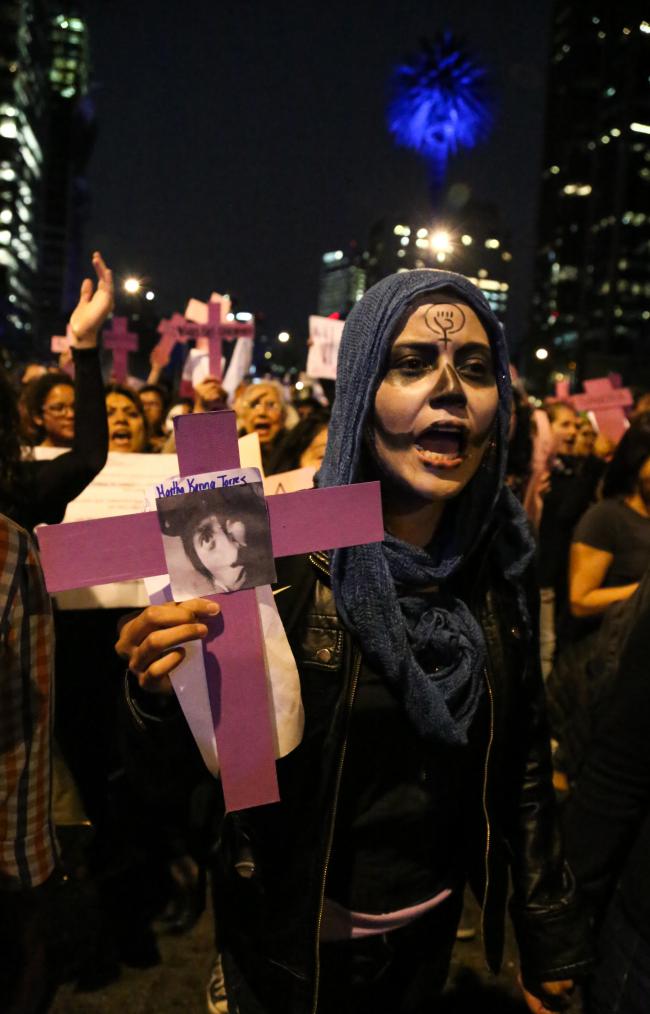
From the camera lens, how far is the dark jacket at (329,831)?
152 cm

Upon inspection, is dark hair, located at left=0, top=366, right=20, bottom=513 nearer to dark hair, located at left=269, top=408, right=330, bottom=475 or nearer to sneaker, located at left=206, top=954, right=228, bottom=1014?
dark hair, located at left=269, top=408, right=330, bottom=475

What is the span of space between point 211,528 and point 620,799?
4.01 feet

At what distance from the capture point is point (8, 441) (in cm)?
261

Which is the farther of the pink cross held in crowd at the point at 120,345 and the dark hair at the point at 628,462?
the pink cross held in crowd at the point at 120,345

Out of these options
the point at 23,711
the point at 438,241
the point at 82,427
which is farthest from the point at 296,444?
the point at 438,241

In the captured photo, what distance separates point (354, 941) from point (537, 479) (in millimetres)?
4359

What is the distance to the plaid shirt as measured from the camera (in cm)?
146

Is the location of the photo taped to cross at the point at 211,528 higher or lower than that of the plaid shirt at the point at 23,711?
higher

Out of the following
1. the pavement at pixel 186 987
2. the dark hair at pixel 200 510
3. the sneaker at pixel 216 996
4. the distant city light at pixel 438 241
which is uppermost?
the distant city light at pixel 438 241

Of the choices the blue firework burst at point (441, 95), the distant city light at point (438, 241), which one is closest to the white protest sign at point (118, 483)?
the distant city light at point (438, 241)

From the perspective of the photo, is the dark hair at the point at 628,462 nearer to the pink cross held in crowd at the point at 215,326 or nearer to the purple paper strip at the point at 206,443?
the purple paper strip at the point at 206,443

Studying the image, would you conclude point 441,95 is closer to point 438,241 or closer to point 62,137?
point 438,241

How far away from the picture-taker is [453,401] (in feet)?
5.33

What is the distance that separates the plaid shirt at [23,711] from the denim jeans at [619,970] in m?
1.31
